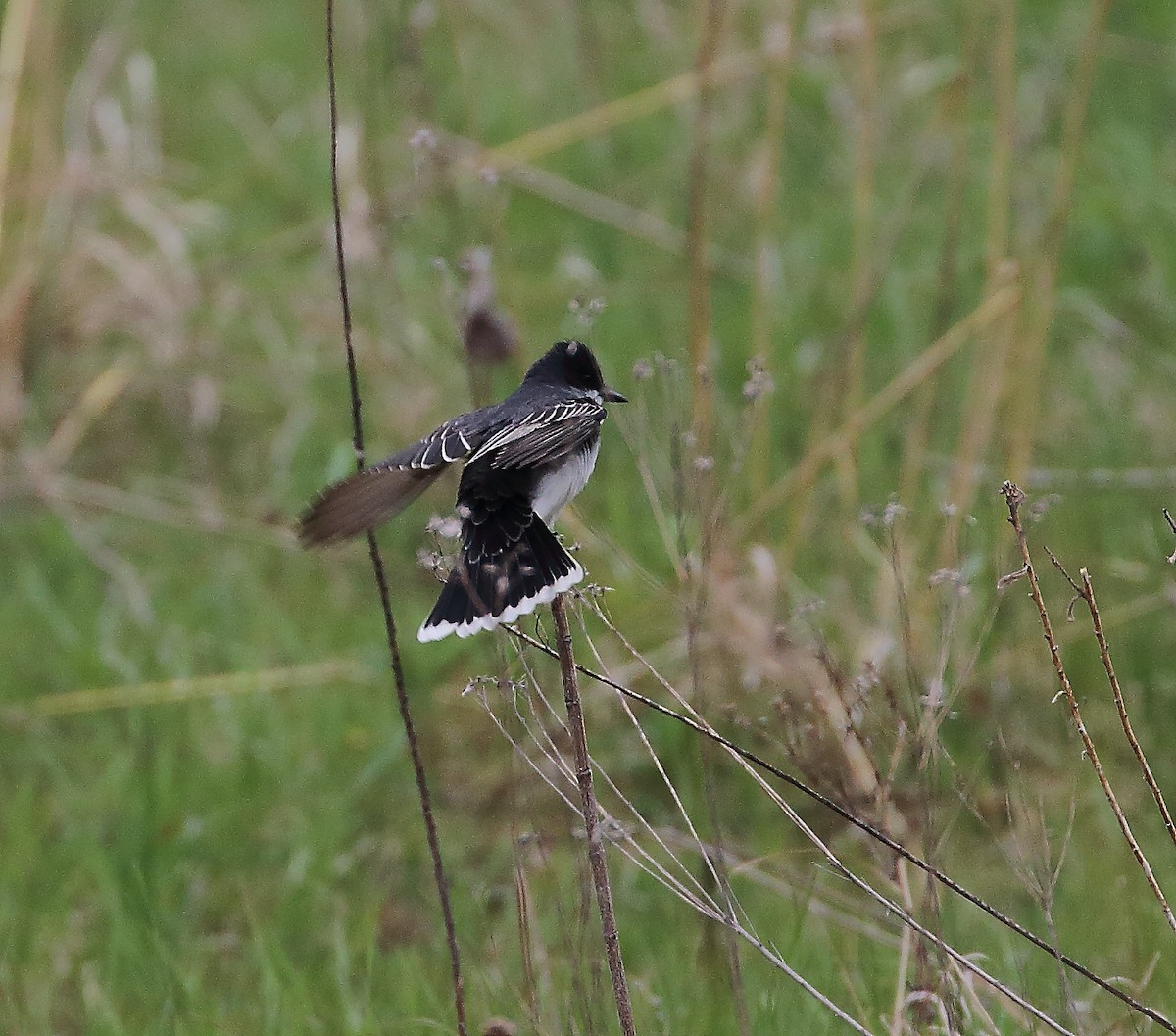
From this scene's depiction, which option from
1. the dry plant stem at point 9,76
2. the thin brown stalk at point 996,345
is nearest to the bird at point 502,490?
the thin brown stalk at point 996,345

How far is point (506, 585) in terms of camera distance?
2297 mm

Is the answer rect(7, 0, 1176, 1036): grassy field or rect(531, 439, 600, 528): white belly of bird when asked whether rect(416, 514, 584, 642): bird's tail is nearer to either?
rect(7, 0, 1176, 1036): grassy field

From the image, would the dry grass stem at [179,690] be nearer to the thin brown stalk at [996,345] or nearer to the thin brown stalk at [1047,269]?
the thin brown stalk at [996,345]

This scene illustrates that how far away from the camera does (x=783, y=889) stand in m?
3.60

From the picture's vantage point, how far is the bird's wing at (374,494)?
7.92 ft

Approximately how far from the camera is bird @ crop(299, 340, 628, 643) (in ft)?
7.95

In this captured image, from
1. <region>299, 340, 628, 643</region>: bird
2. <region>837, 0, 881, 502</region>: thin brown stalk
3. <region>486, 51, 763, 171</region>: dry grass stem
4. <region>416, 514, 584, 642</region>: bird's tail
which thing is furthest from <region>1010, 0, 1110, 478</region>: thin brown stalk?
<region>416, 514, 584, 642</region>: bird's tail

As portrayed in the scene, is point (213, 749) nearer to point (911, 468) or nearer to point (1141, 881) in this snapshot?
point (911, 468)

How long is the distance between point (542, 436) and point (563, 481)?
0.71 ft

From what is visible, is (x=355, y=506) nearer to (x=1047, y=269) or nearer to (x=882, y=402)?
(x=882, y=402)

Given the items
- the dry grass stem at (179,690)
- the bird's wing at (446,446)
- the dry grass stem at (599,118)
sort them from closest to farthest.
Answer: the bird's wing at (446,446) → the dry grass stem at (179,690) → the dry grass stem at (599,118)

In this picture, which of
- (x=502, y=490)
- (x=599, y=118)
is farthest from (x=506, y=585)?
(x=599, y=118)

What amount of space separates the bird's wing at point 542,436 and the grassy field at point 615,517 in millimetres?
182

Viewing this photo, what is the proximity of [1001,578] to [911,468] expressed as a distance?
2.22 m
